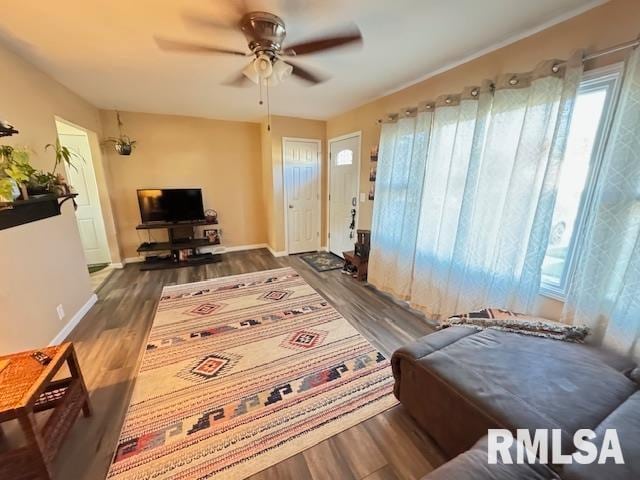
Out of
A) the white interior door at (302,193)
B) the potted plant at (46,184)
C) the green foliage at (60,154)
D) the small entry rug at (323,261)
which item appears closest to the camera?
the potted plant at (46,184)

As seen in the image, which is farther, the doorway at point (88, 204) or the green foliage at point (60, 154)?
the doorway at point (88, 204)

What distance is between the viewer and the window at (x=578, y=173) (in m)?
1.55

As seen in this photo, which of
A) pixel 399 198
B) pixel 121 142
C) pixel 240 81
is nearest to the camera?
pixel 240 81

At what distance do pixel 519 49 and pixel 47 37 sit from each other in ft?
11.5

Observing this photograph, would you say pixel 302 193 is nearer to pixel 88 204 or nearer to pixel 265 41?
pixel 265 41

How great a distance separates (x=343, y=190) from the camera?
4.44 m

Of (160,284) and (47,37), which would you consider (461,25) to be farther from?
(160,284)

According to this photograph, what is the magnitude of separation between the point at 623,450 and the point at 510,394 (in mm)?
332

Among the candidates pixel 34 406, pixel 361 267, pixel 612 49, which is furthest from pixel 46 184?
pixel 612 49

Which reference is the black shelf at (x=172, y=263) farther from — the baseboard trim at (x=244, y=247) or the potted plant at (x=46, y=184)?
the potted plant at (x=46, y=184)

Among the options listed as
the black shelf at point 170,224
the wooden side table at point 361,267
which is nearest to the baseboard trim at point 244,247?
the black shelf at point 170,224

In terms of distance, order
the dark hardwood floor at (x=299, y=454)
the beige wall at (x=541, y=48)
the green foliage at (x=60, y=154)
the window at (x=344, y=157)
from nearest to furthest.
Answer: the dark hardwood floor at (x=299, y=454) < the beige wall at (x=541, y=48) < the green foliage at (x=60, y=154) < the window at (x=344, y=157)

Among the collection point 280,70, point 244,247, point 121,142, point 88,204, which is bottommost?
point 244,247

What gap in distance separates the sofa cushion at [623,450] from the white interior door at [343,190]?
3371mm
